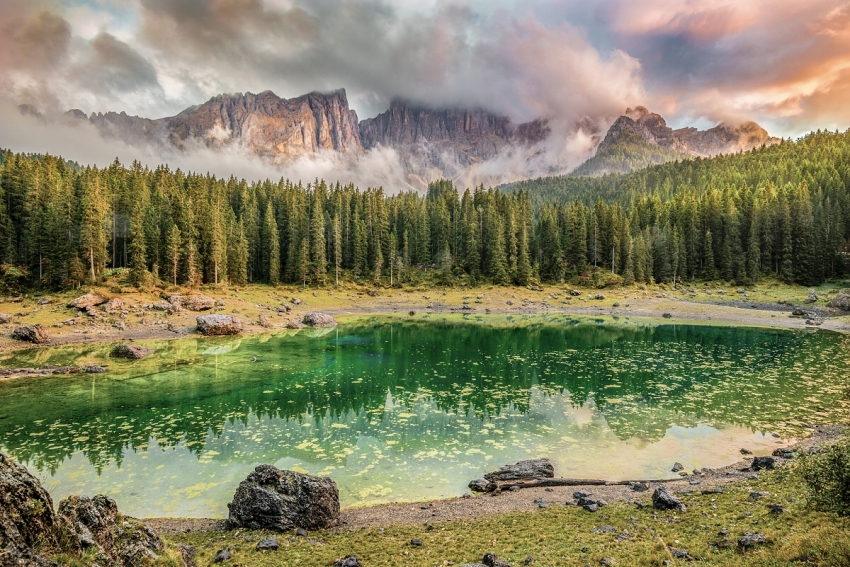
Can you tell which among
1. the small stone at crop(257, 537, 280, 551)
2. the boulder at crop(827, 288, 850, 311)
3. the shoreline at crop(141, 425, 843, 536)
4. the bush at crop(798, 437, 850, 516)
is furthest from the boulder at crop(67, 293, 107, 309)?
the boulder at crop(827, 288, 850, 311)

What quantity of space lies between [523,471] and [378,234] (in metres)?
114

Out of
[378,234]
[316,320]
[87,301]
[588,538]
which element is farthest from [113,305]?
[588,538]

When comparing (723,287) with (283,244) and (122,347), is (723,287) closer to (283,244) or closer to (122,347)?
(283,244)

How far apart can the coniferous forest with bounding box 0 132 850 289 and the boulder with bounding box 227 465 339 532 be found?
78.9 meters

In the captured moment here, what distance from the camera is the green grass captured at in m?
11.9

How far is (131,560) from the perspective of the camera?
1016 centimetres

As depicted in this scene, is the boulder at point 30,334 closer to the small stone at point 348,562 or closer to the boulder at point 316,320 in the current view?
the boulder at point 316,320

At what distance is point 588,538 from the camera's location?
14.3 meters

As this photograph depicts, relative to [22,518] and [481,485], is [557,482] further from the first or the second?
[22,518]

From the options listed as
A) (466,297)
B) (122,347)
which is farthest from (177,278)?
(466,297)

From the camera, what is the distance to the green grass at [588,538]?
1191 centimetres

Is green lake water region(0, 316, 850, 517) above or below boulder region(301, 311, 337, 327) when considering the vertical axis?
below

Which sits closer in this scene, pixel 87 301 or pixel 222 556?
pixel 222 556

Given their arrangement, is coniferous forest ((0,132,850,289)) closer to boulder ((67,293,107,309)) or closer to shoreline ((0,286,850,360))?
shoreline ((0,286,850,360))
